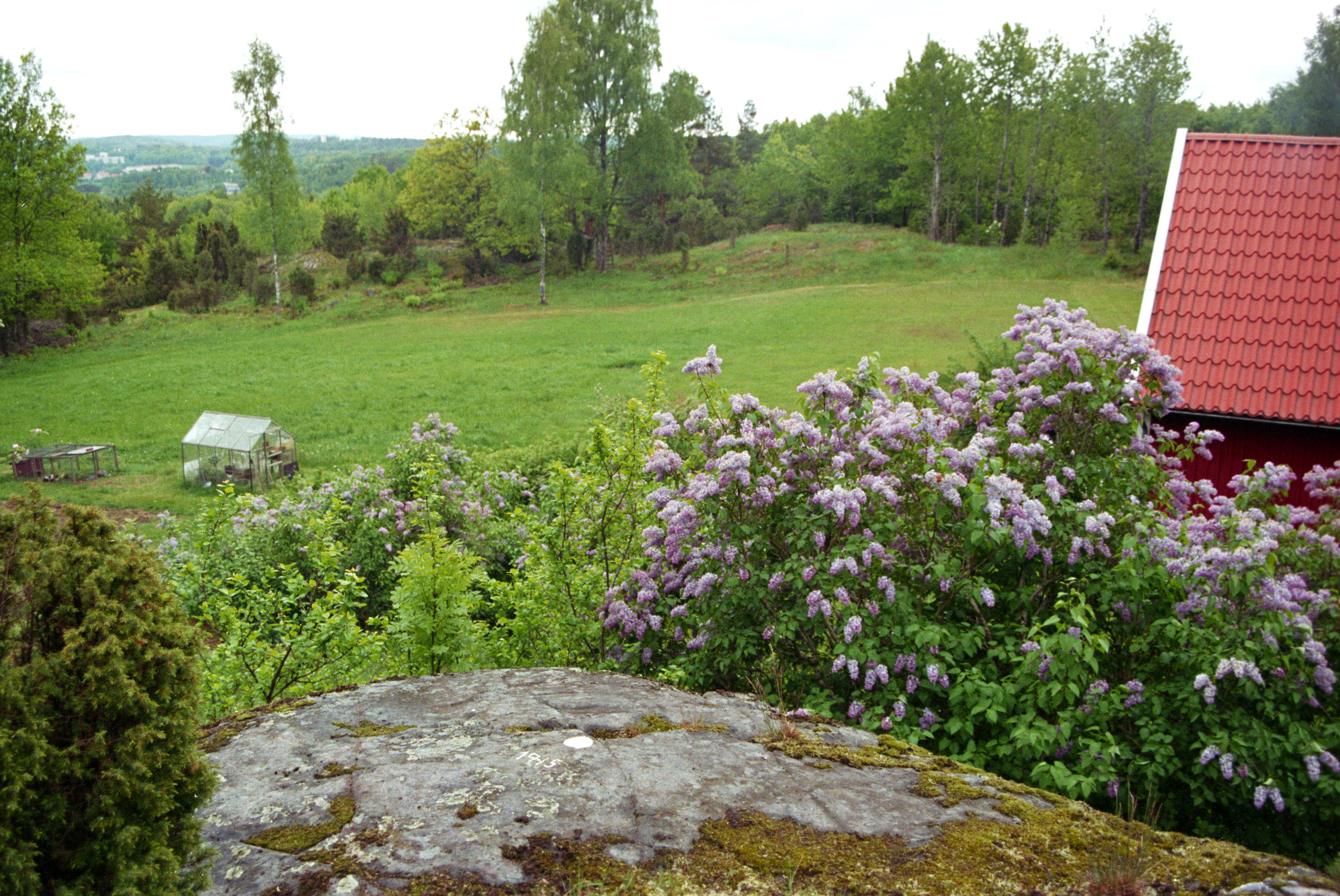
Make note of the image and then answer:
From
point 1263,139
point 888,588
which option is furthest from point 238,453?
point 1263,139

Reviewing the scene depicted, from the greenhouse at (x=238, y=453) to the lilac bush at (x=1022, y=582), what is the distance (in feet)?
47.8

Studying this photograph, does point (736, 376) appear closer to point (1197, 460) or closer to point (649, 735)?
point (1197, 460)

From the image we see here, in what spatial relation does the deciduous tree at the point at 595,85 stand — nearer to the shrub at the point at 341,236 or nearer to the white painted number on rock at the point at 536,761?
the shrub at the point at 341,236

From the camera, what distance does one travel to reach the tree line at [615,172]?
36.7 metres

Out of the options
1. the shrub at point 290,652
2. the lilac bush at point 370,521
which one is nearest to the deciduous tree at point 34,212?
the lilac bush at point 370,521

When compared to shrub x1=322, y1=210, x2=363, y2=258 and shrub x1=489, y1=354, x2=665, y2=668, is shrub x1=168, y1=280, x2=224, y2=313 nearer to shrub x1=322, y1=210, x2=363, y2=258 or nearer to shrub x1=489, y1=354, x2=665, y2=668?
shrub x1=322, y1=210, x2=363, y2=258

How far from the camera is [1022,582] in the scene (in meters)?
4.79

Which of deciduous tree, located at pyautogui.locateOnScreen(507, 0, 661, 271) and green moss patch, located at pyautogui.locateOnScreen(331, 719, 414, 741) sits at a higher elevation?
deciduous tree, located at pyautogui.locateOnScreen(507, 0, 661, 271)

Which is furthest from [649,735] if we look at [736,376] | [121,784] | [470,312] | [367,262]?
[367,262]

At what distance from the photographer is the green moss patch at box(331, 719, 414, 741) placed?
130 inches

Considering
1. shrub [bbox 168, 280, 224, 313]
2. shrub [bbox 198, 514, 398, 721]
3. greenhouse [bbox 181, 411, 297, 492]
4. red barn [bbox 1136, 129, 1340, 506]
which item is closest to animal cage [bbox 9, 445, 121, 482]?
greenhouse [bbox 181, 411, 297, 492]

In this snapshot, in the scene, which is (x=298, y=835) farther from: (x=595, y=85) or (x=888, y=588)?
(x=595, y=85)

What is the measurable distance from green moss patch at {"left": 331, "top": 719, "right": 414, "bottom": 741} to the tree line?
39.0 m

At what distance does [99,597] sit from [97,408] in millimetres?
27540
